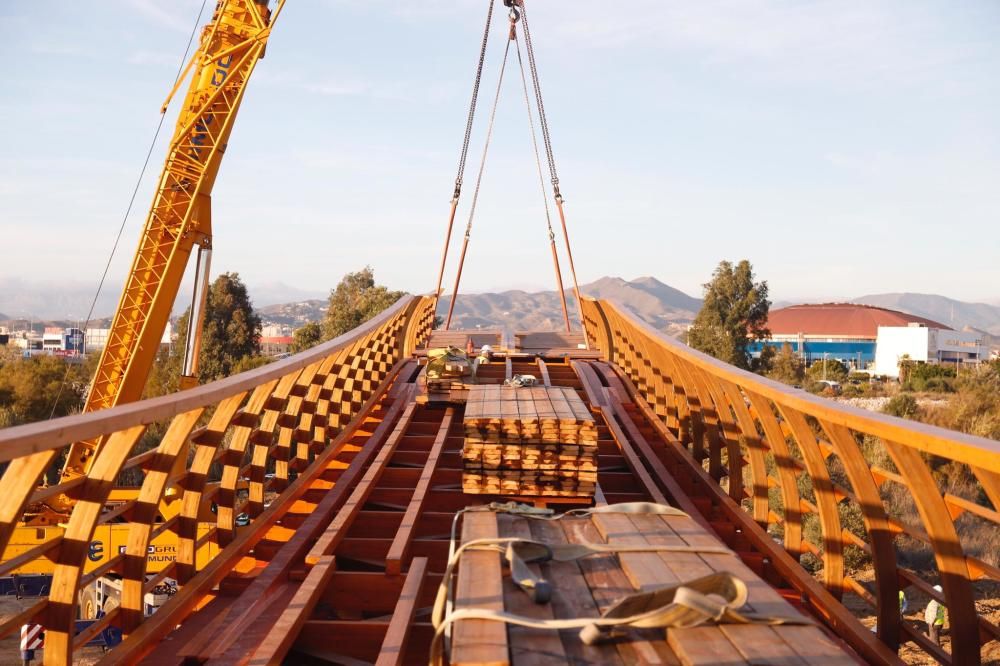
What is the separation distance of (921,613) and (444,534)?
45.2ft

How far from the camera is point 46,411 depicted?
46812mm

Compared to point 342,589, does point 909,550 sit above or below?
below

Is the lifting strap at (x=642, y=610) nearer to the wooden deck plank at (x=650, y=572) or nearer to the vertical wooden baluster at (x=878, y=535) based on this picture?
the wooden deck plank at (x=650, y=572)

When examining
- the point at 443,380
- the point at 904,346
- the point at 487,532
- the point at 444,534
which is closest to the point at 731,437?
the point at 444,534

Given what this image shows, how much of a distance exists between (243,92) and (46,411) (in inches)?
1180

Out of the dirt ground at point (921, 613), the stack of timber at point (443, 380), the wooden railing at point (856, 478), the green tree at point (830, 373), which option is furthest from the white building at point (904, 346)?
the wooden railing at point (856, 478)

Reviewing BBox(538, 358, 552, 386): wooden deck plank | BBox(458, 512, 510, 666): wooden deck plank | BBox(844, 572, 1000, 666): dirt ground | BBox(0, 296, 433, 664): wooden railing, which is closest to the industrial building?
BBox(844, 572, 1000, 666): dirt ground

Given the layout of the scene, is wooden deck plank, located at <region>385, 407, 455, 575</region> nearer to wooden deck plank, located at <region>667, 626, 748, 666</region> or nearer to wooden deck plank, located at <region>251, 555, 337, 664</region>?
wooden deck plank, located at <region>251, 555, 337, 664</region>

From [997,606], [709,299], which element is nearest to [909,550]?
[997,606]

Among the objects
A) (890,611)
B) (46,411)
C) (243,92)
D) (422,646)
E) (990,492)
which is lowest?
(46,411)

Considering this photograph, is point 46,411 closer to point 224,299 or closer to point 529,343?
point 224,299

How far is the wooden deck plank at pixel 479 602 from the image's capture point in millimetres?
2473

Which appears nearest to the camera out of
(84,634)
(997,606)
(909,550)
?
(84,634)

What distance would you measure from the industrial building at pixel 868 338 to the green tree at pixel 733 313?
98.0 feet
